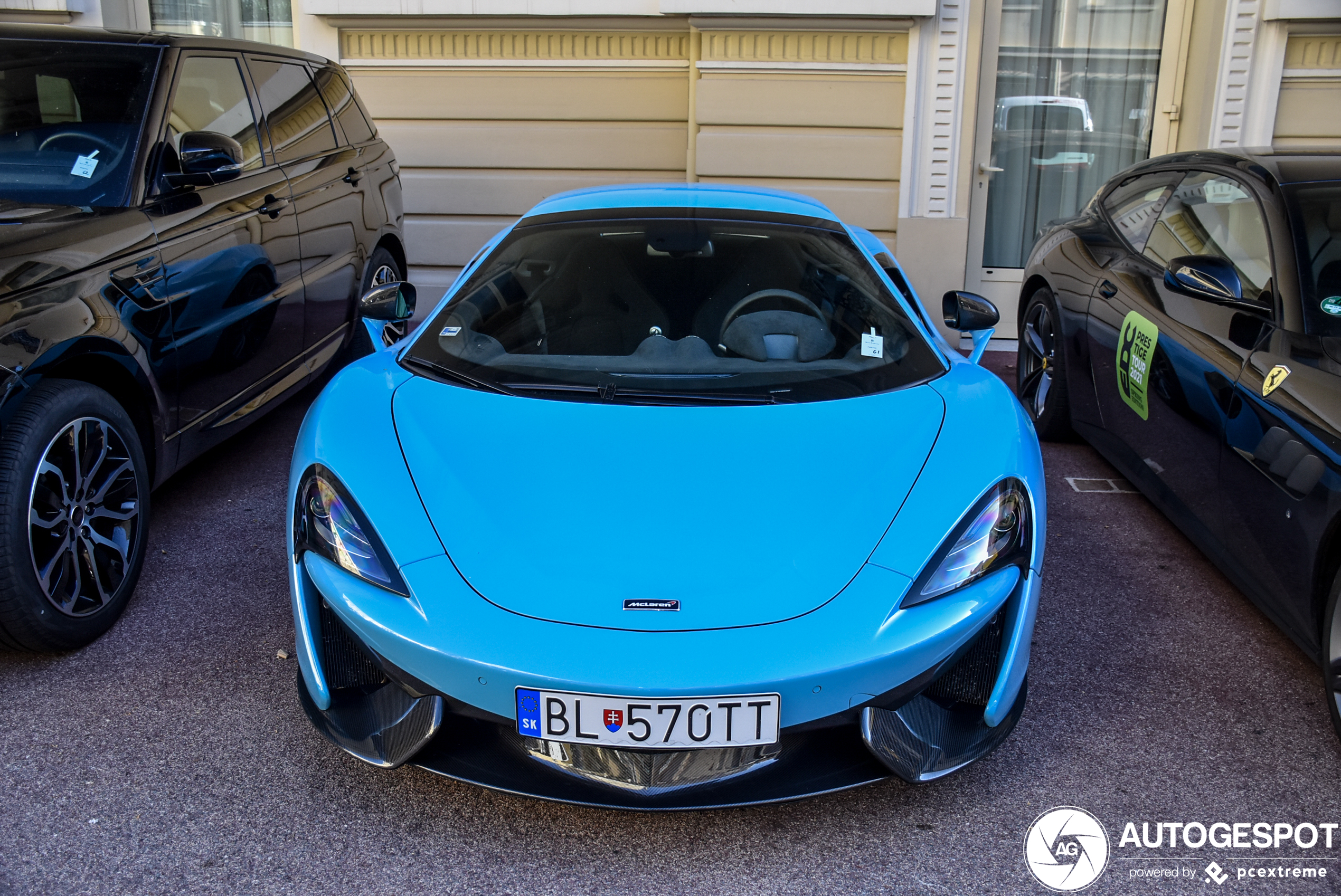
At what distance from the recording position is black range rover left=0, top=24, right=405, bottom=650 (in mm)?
2838

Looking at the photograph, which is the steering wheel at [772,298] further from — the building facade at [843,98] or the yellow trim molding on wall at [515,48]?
the yellow trim molding on wall at [515,48]

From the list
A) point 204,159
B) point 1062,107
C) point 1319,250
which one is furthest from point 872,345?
point 1062,107

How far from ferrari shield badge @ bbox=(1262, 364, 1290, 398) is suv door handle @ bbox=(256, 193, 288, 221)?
3.58 metres

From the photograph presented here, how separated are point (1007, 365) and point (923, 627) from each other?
4.84 metres

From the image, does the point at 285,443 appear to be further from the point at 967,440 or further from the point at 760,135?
the point at 760,135

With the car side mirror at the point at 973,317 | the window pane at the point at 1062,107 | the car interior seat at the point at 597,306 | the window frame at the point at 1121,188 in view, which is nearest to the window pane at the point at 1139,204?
the window frame at the point at 1121,188

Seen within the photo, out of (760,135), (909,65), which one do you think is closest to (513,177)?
(760,135)

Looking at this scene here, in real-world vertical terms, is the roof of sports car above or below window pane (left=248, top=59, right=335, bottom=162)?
below

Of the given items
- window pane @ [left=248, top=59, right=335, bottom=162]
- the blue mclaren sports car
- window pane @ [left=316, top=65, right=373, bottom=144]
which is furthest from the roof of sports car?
window pane @ [left=316, top=65, right=373, bottom=144]

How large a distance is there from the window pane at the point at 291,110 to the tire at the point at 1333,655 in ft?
13.7

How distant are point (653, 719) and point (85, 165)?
9.61 feet

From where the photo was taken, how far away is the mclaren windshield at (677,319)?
2807 mm

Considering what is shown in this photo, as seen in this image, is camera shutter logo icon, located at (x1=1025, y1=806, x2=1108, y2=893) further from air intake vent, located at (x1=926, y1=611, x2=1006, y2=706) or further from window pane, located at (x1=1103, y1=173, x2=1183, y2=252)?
window pane, located at (x1=1103, y1=173, x2=1183, y2=252)

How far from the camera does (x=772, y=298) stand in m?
3.18
